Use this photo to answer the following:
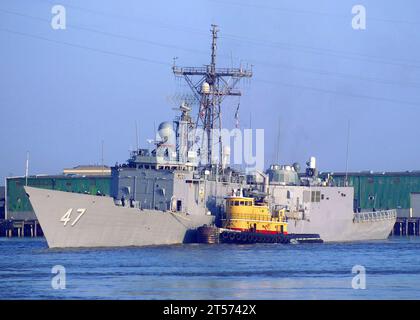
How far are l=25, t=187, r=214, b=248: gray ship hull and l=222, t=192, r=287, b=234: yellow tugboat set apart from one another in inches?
223

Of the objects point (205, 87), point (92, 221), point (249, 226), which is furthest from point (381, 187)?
point (92, 221)

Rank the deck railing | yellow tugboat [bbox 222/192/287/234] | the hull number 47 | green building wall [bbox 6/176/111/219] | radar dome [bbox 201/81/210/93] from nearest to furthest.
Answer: the hull number 47 → yellow tugboat [bbox 222/192/287/234] → radar dome [bbox 201/81/210/93] → the deck railing → green building wall [bbox 6/176/111/219]

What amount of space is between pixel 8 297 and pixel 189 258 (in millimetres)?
18992

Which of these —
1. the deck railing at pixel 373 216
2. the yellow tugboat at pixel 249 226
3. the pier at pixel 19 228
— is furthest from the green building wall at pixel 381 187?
the yellow tugboat at pixel 249 226

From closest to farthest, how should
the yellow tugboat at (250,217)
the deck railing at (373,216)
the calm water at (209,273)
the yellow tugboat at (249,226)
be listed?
the calm water at (209,273), the yellow tugboat at (249,226), the yellow tugboat at (250,217), the deck railing at (373,216)

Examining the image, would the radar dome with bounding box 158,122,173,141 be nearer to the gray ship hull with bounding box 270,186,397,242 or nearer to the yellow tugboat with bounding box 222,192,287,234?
the yellow tugboat with bounding box 222,192,287,234

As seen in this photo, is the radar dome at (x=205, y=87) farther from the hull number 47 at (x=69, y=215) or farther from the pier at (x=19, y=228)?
the pier at (x=19, y=228)

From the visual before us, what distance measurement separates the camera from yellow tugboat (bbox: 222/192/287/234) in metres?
75.6

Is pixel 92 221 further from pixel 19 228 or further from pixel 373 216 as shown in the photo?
pixel 19 228

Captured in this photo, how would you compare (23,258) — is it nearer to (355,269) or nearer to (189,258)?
(189,258)

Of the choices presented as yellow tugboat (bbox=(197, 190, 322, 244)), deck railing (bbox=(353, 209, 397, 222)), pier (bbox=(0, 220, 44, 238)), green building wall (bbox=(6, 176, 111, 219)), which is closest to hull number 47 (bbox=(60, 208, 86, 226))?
yellow tugboat (bbox=(197, 190, 322, 244))

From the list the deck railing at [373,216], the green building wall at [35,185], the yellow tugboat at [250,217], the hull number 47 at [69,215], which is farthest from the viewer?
the green building wall at [35,185]

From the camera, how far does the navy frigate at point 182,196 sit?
66.4m

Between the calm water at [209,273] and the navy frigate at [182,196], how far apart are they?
1.94 metres
